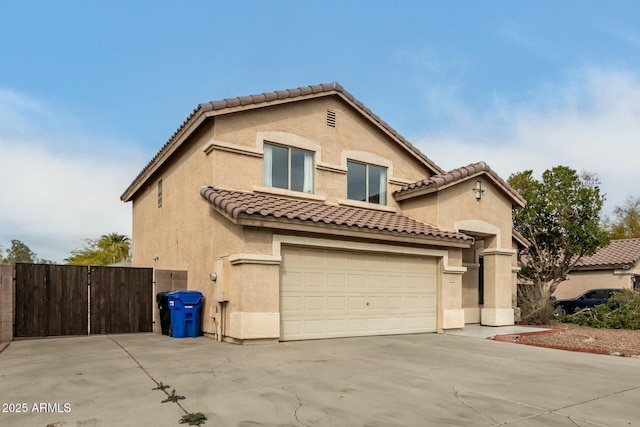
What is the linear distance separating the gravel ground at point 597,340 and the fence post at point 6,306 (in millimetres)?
13391

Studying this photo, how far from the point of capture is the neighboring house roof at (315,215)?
451 inches

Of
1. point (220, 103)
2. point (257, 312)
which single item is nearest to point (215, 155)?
point (220, 103)

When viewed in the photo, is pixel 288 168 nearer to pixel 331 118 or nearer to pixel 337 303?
pixel 331 118

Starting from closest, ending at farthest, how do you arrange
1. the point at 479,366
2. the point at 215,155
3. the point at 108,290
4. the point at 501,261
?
the point at 479,366
the point at 215,155
the point at 108,290
the point at 501,261

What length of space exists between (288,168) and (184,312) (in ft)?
16.7

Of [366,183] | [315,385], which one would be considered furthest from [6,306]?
[366,183]

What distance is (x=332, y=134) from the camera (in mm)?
15734

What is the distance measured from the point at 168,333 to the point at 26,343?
132 inches

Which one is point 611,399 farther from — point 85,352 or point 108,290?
point 108,290

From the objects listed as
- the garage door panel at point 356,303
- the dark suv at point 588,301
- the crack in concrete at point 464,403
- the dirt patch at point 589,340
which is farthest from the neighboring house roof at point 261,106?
the crack in concrete at point 464,403

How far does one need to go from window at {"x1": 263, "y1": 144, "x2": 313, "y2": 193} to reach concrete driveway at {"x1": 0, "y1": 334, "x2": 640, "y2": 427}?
510 cm

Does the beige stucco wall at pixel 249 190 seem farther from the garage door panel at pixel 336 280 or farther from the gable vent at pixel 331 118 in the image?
the garage door panel at pixel 336 280

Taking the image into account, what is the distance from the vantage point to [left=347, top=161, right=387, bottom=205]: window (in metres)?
16.2

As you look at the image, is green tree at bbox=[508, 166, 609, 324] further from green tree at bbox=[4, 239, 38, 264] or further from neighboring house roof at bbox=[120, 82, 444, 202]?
green tree at bbox=[4, 239, 38, 264]
